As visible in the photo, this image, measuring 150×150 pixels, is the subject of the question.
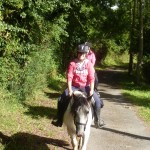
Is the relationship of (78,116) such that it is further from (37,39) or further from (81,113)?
(37,39)

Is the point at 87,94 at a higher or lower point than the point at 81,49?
lower

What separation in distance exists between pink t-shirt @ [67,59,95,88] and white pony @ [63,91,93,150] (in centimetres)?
54

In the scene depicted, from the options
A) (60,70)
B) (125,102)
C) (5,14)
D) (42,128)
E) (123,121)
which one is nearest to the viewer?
(42,128)

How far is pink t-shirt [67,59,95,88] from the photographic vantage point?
8.30 metres

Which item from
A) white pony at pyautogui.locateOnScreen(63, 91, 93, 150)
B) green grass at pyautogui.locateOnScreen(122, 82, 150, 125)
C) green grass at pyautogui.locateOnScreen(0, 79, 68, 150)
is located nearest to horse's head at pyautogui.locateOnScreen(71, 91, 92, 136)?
white pony at pyautogui.locateOnScreen(63, 91, 93, 150)

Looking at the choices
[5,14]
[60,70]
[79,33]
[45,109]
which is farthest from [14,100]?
[79,33]

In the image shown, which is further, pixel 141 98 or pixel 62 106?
pixel 141 98

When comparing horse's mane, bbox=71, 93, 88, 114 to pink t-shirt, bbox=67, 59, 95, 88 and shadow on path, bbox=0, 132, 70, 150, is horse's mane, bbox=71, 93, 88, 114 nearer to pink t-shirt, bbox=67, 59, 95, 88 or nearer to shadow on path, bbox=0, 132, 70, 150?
pink t-shirt, bbox=67, 59, 95, 88

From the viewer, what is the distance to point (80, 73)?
8.37 metres

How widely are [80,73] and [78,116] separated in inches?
55.4

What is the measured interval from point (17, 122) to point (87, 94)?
12.1 ft

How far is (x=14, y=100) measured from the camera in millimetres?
12906

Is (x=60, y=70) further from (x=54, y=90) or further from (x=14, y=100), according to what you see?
(x=14, y=100)

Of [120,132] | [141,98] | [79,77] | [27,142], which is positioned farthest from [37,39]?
[141,98]
